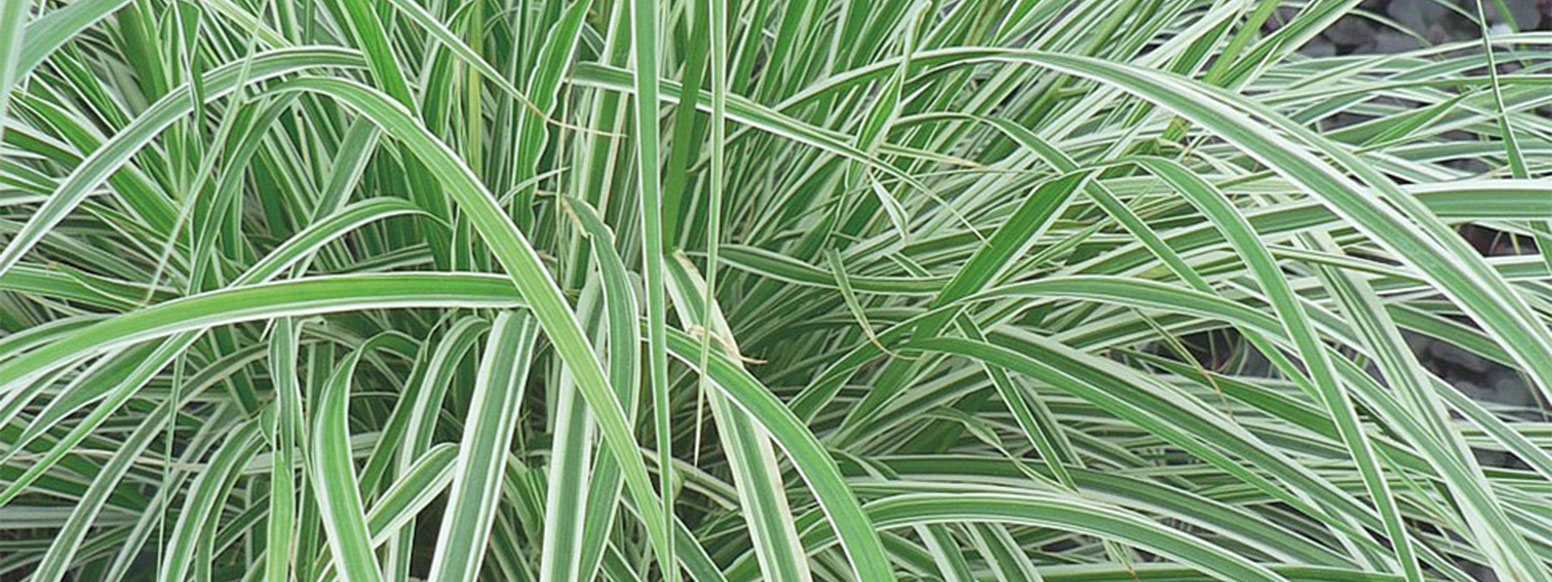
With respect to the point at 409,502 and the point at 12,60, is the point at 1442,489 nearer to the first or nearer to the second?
the point at 409,502

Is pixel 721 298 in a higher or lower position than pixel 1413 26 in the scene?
lower

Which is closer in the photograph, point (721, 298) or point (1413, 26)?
point (721, 298)

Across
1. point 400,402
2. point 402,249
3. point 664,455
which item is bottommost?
point 664,455

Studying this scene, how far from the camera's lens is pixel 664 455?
38 centimetres

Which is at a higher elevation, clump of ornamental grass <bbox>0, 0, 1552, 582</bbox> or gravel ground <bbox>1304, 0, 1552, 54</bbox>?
gravel ground <bbox>1304, 0, 1552, 54</bbox>

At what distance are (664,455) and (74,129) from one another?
345 mm

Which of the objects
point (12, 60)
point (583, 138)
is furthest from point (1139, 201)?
point (12, 60)

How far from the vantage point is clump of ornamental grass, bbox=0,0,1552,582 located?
1.48 ft

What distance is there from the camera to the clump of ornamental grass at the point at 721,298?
452 millimetres

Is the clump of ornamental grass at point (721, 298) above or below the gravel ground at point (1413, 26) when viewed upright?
below

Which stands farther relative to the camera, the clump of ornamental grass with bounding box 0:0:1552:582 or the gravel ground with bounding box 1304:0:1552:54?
the gravel ground with bounding box 1304:0:1552:54

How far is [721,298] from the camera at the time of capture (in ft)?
2.36

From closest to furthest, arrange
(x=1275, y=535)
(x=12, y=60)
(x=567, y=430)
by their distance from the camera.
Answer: (x=12, y=60) < (x=567, y=430) < (x=1275, y=535)

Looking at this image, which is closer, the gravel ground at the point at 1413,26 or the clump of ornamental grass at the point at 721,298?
the clump of ornamental grass at the point at 721,298
